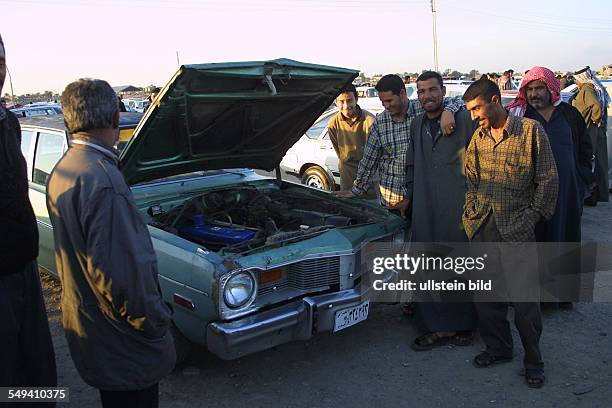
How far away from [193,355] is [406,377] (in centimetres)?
145

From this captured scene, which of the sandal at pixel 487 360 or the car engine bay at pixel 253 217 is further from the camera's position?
the car engine bay at pixel 253 217

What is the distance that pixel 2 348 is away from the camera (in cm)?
220

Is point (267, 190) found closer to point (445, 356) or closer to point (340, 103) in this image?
point (340, 103)

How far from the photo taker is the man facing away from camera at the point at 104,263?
6.06ft

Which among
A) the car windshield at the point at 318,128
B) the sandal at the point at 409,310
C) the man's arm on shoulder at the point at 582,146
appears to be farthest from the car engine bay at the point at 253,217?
the car windshield at the point at 318,128

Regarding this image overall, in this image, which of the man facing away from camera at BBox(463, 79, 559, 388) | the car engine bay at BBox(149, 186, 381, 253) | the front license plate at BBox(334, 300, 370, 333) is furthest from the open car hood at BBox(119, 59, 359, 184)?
the front license plate at BBox(334, 300, 370, 333)

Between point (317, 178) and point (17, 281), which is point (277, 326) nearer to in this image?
point (17, 281)

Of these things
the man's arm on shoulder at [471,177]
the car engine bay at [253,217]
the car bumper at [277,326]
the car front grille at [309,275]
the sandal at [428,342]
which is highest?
the man's arm on shoulder at [471,177]

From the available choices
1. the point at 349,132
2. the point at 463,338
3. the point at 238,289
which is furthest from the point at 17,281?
the point at 349,132

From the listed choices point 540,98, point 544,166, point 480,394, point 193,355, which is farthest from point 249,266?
point 540,98

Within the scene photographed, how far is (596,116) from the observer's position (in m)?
6.51

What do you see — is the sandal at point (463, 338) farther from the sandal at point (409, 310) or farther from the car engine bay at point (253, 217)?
the car engine bay at point (253, 217)

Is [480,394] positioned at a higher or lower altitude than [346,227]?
lower

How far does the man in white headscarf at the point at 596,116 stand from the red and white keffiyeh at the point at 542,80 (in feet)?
6.42
